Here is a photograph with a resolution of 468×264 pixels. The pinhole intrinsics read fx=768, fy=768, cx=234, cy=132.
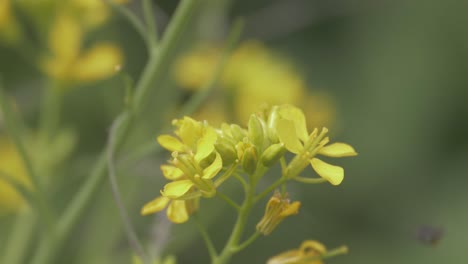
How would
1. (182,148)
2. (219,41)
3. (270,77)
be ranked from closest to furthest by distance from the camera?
(182,148), (270,77), (219,41)

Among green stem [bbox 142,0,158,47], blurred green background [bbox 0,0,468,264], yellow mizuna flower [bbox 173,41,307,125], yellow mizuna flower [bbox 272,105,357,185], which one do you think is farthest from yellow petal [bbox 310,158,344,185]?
blurred green background [bbox 0,0,468,264]

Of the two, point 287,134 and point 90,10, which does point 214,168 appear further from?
point 90,10

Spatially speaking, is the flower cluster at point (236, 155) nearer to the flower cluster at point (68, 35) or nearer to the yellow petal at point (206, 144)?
the yellow petal at point (206, 144)

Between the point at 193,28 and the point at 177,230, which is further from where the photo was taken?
the point at 193,28

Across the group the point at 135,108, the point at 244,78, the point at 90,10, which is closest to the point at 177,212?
the point at 135,108

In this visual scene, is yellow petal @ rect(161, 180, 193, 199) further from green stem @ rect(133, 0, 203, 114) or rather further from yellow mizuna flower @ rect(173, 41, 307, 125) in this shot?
yellow mizuna flower @ rect(173, 41, 307, 125)

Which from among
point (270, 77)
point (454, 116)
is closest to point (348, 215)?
point (454, 116)

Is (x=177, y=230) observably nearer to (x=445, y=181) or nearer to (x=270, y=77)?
(x=270, y=77)

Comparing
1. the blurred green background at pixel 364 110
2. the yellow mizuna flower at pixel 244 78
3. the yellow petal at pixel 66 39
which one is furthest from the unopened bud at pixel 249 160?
the blurred green background at pixel 364 110
